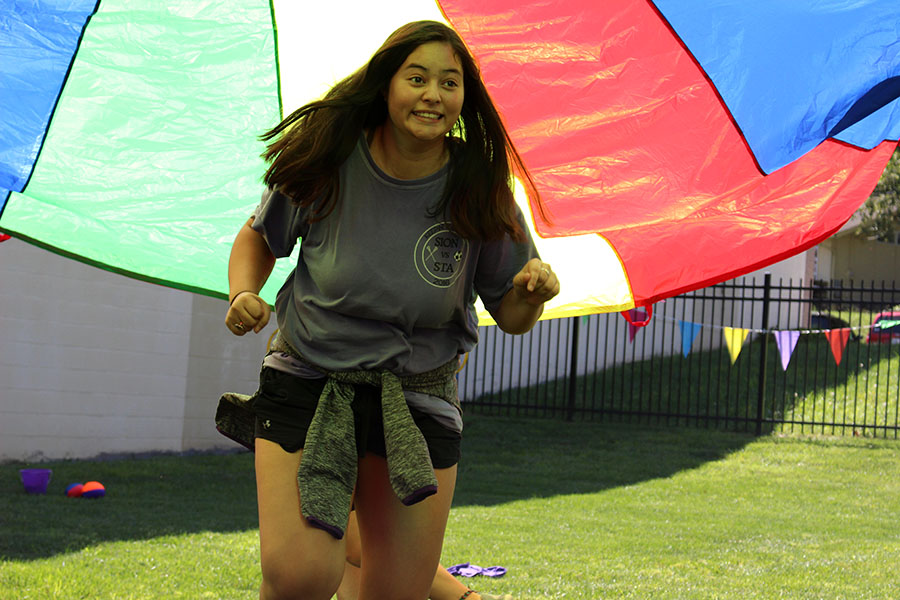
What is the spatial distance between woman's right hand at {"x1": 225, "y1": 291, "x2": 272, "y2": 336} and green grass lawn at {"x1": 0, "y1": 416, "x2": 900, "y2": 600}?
8.02 ft

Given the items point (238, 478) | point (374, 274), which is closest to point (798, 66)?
point (374, 274)

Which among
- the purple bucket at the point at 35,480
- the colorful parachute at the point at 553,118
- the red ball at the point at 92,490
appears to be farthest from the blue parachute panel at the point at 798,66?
the purple bucket at the point at 35,480

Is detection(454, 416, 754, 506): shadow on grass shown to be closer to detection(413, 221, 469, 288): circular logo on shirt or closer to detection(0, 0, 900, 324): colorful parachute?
detection(0, 0, 900, 324): colorful parachute

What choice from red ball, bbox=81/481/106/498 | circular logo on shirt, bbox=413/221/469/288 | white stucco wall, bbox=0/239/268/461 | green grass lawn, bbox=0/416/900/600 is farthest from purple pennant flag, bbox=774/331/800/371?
circular logo on shirt, bbox=413/221/469/288

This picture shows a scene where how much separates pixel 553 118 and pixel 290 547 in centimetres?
199

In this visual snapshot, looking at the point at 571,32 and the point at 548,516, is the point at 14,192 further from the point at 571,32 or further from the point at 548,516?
the point at 548,516

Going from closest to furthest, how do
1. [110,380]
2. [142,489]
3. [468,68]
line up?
[468,68]
[142,489]
[110,380]

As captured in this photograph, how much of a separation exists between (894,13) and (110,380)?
7524 millimetres

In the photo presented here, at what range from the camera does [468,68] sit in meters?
2.64

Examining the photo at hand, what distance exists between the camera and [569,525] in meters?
7.14

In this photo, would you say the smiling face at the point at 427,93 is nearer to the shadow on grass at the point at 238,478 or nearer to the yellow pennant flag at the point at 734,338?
the shadow on grass at the point at 238,478

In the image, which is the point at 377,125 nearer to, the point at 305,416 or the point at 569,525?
the point at 305,416

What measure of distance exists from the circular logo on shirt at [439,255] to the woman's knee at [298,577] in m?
0.72

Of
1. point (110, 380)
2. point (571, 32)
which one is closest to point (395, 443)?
point (571, 32)
